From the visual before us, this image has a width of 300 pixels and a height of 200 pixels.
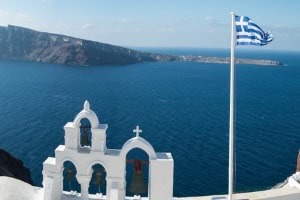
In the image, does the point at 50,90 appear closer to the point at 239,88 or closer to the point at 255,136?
the point at 239,88

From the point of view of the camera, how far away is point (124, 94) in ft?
328

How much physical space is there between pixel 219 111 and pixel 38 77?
77.9 m

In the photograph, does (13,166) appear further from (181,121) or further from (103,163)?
(181,121)

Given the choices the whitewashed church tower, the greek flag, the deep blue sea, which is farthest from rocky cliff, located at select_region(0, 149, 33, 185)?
the greek flag

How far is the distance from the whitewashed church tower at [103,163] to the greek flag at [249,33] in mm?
5047

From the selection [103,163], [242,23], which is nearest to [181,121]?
[103,163]

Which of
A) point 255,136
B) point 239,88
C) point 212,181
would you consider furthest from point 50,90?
point 212,181

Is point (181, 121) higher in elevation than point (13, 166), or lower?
higher

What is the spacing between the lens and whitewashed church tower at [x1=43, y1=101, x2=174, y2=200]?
1387 centimetres

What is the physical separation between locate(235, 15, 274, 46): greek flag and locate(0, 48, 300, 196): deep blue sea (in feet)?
88.4

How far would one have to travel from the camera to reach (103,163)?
14.2m

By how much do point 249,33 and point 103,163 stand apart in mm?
7154

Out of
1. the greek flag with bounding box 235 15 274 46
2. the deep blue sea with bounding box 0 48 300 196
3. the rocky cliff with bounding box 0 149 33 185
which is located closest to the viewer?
the greek flag with bounding box 235 15 274 46

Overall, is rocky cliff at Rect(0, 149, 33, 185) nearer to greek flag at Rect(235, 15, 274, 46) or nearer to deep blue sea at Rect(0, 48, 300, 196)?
deep blue sea at Rect(0, 48, 300, 196)
